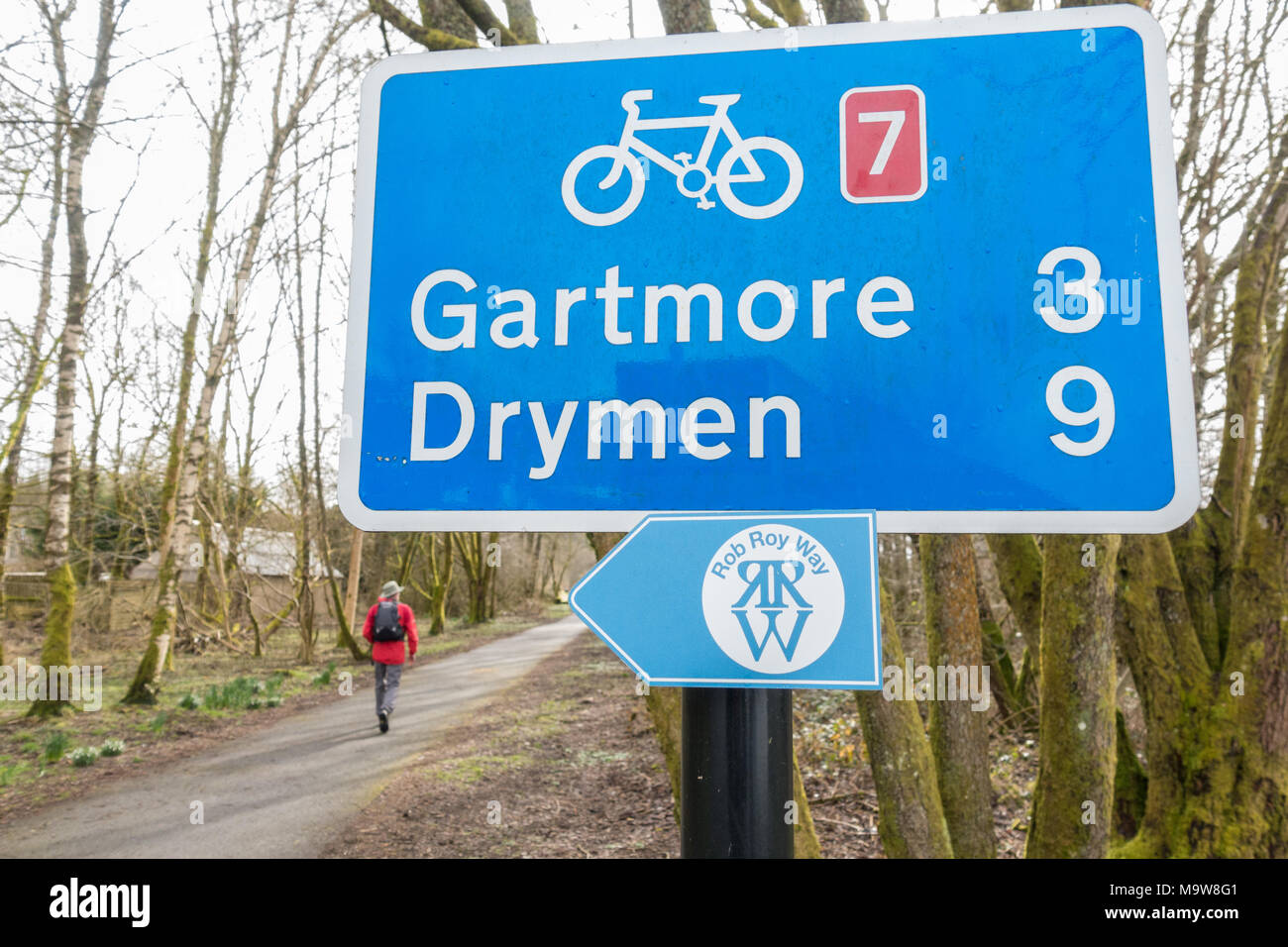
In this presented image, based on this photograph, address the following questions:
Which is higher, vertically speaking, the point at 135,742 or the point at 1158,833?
the point at 1158,833

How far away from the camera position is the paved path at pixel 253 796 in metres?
5.61

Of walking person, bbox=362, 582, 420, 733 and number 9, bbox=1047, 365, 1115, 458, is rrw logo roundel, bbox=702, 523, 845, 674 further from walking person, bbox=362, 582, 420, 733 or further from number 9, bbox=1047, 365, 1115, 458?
walking person, bbox=362, 582, 420, 733

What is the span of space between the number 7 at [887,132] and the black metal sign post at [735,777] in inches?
28.5

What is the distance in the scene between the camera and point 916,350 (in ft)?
3.19

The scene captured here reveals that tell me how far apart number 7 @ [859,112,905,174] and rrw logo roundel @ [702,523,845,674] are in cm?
52

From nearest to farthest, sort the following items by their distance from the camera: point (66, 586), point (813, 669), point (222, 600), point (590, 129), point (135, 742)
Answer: point (813, 669)
point (590, 129)
point (135, 742)
point (66, 586)
point (222, 600)

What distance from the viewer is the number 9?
36.8 inches

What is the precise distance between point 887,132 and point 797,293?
10.9 inches

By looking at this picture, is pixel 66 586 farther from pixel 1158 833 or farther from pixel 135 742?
pixel 1158 833

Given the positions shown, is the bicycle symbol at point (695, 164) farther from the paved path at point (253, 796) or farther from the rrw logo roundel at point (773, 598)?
the paved path at point (253, 796)

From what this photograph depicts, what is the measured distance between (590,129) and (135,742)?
10.3m

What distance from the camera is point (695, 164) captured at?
3.48ft

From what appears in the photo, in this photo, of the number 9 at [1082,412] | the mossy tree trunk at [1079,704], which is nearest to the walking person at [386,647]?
the mossy tree trunk at [1079,704]
